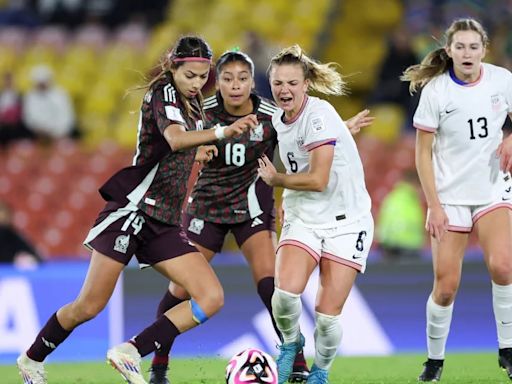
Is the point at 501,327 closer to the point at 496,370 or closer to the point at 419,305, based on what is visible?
the point at 496,370

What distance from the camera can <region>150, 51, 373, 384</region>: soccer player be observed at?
8172 millimetres

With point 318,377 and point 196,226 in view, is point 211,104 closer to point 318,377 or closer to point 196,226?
point 196,226

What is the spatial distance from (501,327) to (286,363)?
143 cm

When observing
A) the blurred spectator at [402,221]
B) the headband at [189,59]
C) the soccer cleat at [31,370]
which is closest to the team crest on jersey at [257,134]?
the headband at [189,59]

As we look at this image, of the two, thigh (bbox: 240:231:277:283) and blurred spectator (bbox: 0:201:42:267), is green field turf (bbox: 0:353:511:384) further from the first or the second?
blurred spectator (bbox: 0:201:42:267)

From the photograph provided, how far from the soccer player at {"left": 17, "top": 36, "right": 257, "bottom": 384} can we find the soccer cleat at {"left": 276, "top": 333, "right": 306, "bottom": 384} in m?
0.59

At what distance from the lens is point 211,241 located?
8328 millimetres

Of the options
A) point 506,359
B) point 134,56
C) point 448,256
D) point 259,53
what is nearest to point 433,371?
point 506,359

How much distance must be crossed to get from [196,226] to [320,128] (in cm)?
141

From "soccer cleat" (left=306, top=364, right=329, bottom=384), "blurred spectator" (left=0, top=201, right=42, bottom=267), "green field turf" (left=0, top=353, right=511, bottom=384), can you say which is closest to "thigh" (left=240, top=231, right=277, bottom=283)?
"green field turf" (left=0, top=353, right=511, bottom=384)

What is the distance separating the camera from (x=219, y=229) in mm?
8367

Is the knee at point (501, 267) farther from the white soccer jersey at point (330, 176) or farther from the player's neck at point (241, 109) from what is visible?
the player's neck at point (241, 109)

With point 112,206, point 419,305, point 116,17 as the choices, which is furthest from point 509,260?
point 116,17

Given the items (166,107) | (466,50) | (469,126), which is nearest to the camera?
(166,107)
